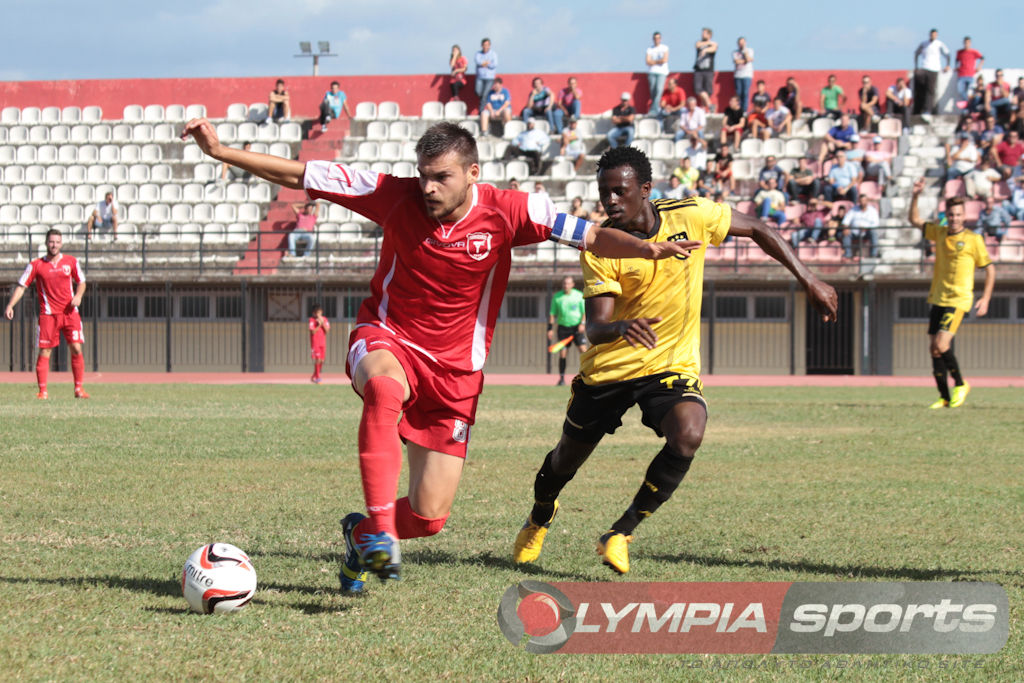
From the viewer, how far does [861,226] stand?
95.5 feet

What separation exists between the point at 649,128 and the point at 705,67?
91.8 inches

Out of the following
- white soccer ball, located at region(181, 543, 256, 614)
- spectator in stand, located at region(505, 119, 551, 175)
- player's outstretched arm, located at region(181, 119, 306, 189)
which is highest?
spectator in stand, located at region(505, 119, 551, 175)

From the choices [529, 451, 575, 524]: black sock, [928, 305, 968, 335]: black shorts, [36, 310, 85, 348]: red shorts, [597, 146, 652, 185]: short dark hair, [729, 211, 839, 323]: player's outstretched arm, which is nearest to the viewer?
[729, 211, 839, 323]: player's outstretched arm

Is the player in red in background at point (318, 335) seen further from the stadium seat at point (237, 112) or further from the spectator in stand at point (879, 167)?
the spectator in stand at point (879, 167)

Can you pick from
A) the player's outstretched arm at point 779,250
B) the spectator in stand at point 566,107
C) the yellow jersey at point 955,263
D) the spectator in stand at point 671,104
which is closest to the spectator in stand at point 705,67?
the spectator in stand at point 671,104

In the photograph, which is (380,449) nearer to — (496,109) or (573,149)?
(573,149)

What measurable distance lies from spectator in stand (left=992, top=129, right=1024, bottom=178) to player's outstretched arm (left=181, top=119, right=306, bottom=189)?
27.8 m

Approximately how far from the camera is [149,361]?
108 ft

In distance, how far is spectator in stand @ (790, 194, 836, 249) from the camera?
29281 mm

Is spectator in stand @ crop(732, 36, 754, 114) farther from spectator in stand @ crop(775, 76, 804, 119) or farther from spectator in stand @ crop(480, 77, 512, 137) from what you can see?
spectator in stand @ crop(480, 77, 512, 137)

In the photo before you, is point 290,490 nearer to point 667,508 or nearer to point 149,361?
point 667,508

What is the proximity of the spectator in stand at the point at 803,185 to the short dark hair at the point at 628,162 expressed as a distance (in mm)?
24596

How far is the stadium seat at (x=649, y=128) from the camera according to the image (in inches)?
1352

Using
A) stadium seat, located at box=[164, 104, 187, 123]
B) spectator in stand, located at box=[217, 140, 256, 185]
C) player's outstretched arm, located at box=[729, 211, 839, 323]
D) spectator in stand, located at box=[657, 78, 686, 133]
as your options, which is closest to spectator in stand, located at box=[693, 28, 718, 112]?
spectator in stand, located at box=[657, 78, 686, 133]
